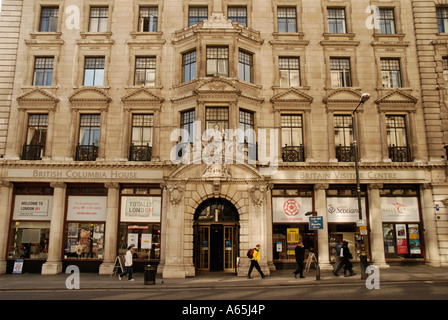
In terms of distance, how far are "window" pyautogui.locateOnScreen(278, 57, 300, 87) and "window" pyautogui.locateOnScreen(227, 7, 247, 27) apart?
3992 mm

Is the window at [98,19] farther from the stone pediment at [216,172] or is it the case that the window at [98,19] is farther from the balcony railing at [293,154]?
the balcony railing at [293,154]

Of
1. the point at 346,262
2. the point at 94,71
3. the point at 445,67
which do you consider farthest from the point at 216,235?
the point at 445,67

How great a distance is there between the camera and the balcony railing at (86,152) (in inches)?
927

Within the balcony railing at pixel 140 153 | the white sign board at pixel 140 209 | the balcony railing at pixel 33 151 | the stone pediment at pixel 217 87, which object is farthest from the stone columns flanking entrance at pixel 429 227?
the balcony railing at pixel 33 151

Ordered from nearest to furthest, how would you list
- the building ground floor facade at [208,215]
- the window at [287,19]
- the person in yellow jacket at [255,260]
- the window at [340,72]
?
the person in yellow jacket at [255,260] < the building ground floor facade at [208,215] < the window at [340,72] < the window at [287,19]

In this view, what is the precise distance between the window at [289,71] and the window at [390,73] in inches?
244

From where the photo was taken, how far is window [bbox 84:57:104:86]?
80.8ft

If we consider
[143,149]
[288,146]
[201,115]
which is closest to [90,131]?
[143,149]

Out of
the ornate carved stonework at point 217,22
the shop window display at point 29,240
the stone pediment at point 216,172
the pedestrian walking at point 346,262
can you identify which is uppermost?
the ornate carved stonework at point 217,22

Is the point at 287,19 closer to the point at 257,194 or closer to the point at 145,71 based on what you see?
the point at 145,71

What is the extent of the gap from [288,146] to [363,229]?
740 centimetres

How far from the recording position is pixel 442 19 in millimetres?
26016

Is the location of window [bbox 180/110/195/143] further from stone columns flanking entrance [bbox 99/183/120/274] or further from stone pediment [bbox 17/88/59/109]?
stone pediment [bbox 17/88/59/109]
